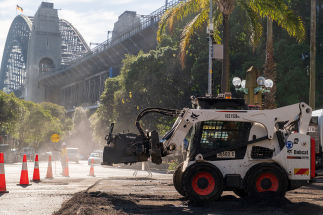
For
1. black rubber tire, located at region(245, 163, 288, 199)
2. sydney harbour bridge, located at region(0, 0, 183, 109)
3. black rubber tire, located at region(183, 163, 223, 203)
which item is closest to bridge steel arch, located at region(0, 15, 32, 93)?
sydney harbour bridge, located at region(0, 0, 183, 109)

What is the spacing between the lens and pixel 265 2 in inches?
789

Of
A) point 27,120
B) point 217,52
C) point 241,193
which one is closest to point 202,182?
point 241,193

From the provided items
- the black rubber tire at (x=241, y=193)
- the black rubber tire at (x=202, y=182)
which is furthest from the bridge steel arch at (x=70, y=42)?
the black rubber tire at (x=202, y=182)

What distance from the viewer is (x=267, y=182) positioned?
1045cm

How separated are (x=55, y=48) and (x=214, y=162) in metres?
134

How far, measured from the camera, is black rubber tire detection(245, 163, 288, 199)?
1040 centimetres

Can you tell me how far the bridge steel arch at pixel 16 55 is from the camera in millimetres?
147750

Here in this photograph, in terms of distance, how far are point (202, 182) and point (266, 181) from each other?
1360 millimetres

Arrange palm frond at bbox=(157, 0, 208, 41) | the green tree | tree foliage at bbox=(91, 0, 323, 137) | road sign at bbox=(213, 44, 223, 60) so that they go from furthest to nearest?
the green tree < tree foliage at bbox=(91, 0, 323, 137) < palm frond at bbox=(157, 0, 208, 41) < road sign at bbox=(213, 44, 223, 60)

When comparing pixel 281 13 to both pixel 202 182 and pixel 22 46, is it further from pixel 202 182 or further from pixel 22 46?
pixel 22 46

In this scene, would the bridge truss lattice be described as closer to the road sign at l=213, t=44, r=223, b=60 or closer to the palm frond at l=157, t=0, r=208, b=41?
the palm frond at l=157, t=0, r=208, b=41

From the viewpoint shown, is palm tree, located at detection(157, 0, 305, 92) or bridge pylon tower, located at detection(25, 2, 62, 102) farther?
bridge pylon tower, located at detection(25, 2, 62, 102)

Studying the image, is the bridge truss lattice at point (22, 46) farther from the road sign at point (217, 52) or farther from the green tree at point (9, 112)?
the road sign at point (217, 52)

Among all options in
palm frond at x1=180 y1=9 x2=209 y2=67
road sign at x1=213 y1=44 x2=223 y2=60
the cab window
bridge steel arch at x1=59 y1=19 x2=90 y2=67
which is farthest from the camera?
bridge steel arch at x1=59 y1=19 x2=90 y2=67
